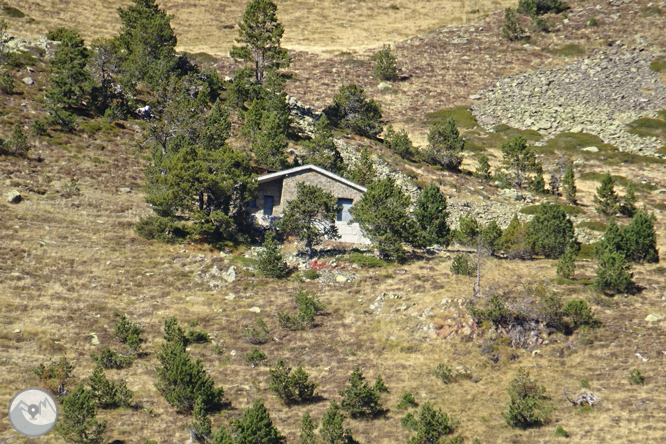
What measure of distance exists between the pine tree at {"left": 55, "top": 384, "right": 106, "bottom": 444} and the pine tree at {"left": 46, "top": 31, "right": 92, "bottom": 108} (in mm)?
40941

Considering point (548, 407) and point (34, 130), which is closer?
point (548, 407)

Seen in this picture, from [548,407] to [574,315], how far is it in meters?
7.48

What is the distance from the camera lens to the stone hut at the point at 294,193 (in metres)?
48.1

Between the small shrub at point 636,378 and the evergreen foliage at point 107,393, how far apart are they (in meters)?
22.4

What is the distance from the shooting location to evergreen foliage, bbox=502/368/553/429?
2642cm

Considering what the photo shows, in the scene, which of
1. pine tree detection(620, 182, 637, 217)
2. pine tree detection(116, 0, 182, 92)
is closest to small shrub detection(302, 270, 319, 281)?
pine tree detection(116, 0, 182, 92)

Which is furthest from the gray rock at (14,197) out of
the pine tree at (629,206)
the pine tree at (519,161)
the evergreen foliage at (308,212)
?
the pine tree at (629,206)

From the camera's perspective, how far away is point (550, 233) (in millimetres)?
45500

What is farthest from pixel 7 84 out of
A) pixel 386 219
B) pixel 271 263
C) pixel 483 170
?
pixel 483 170

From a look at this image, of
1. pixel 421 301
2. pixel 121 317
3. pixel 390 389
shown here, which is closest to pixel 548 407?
pixel 390 389

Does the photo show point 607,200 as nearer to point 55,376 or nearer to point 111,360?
point 111,360

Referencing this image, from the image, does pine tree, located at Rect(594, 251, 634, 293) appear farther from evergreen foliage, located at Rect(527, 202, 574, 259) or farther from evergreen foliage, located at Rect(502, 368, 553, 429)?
evergreen foliage, located at Rect(502, 368, 553, 429)

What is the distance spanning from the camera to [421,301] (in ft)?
120

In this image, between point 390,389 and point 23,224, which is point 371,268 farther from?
point 23,224
